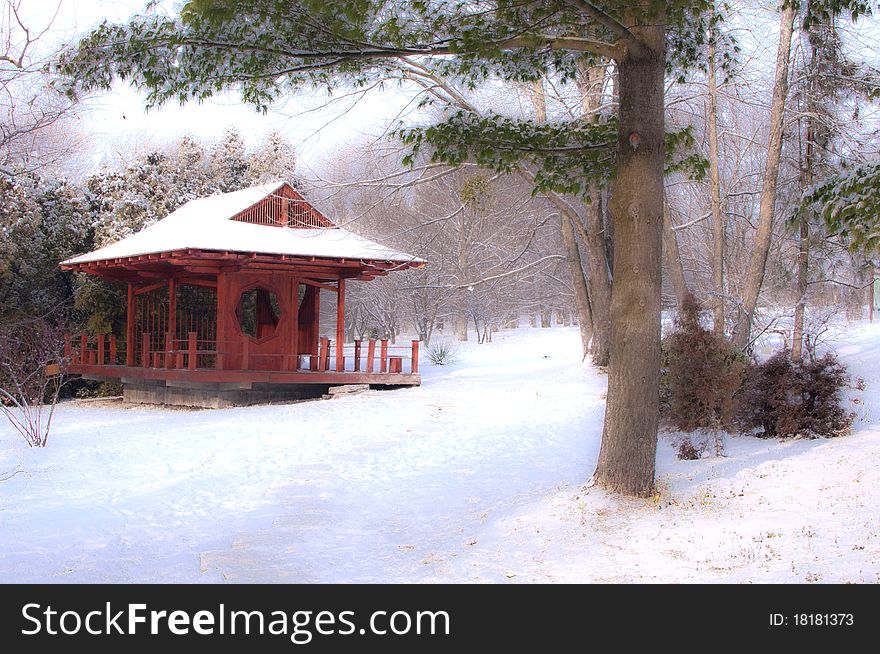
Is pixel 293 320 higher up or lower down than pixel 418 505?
higher up

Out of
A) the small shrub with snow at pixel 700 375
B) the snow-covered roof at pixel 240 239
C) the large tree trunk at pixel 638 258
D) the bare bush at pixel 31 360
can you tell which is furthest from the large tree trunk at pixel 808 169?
the bare bush at pixel 31 360

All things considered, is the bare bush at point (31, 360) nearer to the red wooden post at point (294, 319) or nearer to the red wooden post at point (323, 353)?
the red wooden post at point (294, 319)

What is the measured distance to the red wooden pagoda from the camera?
1600 cm

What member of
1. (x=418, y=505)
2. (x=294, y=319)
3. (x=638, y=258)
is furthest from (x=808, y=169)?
(x=418, y=505)

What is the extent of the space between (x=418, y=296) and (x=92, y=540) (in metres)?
26.9

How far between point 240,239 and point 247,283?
41.7 inches

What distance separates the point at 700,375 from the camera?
9.96 m

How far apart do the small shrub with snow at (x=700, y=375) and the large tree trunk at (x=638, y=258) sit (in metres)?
2.89

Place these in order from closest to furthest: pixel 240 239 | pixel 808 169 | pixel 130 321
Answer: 1. pixel 808 169
2. pixel 240 239
3. pixel 130 321

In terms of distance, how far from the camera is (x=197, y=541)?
6777mm

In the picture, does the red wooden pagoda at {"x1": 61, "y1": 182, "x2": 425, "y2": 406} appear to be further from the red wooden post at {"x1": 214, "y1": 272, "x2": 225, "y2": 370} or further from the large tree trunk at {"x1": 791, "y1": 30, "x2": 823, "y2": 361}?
the large tree trunk at {"x1": 791, "y1": 30, "x2": 823, "y2": 361}

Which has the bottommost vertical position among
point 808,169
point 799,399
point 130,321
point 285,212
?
point 799,399

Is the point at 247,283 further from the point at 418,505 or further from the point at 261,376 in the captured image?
the point at 418,505

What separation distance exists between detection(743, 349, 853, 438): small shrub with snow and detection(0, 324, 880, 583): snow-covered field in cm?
36
